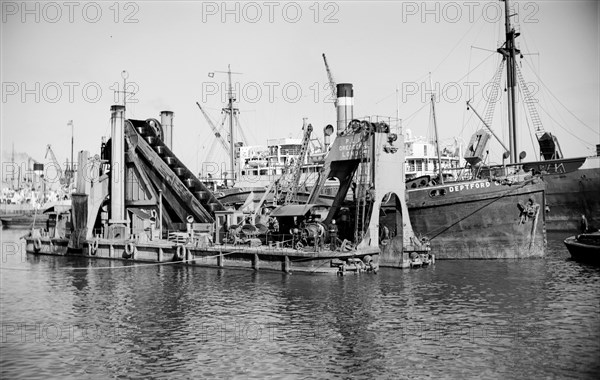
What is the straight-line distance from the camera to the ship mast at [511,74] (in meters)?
56.7

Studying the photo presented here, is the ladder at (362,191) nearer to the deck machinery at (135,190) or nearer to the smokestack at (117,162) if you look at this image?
the deck machinery at (135,190)

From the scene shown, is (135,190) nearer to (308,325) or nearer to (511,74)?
(308,325)

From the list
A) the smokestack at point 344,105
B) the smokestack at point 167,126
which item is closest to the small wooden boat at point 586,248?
the smokestack at point 344,105

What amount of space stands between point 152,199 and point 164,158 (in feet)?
13.6

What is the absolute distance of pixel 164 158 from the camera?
182 ft

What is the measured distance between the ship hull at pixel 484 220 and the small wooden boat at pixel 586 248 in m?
2.41

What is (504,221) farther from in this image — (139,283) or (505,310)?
(139,283)

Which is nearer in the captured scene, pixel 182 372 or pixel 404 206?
pixel 182 372

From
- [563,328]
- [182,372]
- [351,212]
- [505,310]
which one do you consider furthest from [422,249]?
[182,372]

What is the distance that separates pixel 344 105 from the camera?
43156mm

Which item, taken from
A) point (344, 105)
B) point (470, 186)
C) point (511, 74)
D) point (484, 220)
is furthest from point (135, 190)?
point (511, 74)

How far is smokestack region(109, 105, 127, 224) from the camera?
5169cm

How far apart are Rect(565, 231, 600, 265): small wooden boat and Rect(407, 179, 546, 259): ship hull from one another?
7.89ft

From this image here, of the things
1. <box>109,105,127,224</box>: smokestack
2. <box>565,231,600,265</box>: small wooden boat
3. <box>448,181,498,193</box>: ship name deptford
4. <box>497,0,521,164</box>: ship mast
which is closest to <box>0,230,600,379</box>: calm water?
<box>565,231,600,265</box>: small wooden boat
